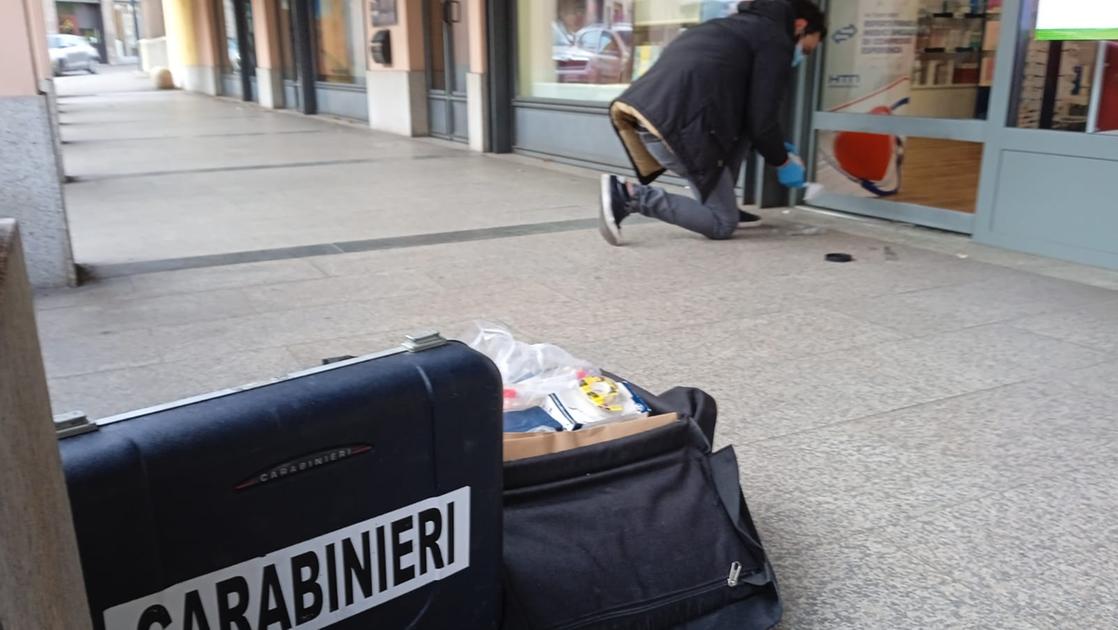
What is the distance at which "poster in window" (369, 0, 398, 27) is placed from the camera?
38.4 feet

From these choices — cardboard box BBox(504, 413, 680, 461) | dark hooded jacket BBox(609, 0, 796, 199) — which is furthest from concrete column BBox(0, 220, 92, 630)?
dark hooded jacket BBox(609, 0, 796, 199)

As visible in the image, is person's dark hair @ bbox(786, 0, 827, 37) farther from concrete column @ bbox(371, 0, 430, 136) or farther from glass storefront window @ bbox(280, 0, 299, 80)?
glass storefront window @ bbox(280, 0, 299, 80)

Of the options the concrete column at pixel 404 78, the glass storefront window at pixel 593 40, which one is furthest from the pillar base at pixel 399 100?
the glass storefront window at pixel 593 40

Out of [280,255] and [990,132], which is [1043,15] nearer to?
[990,132]

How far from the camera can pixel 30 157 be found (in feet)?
13.5

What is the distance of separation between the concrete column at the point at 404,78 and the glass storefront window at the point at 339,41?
127 cm

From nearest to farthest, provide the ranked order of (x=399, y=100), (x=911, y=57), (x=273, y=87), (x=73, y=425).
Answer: (x=73, y=425) → (x=911, y=57) → (x=399, y=100) → (x=273, y=87)

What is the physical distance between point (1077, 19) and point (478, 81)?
639cm

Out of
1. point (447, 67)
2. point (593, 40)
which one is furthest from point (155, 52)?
point (593, 40)

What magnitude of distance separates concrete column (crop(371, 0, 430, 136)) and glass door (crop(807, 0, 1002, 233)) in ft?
22.4

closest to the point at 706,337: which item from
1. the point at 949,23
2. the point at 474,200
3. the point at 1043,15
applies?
the point at 1043,15

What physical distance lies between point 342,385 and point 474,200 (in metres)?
5.58

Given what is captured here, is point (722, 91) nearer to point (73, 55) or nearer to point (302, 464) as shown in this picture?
point (302, 464)

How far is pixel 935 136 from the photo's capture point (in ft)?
16.9
